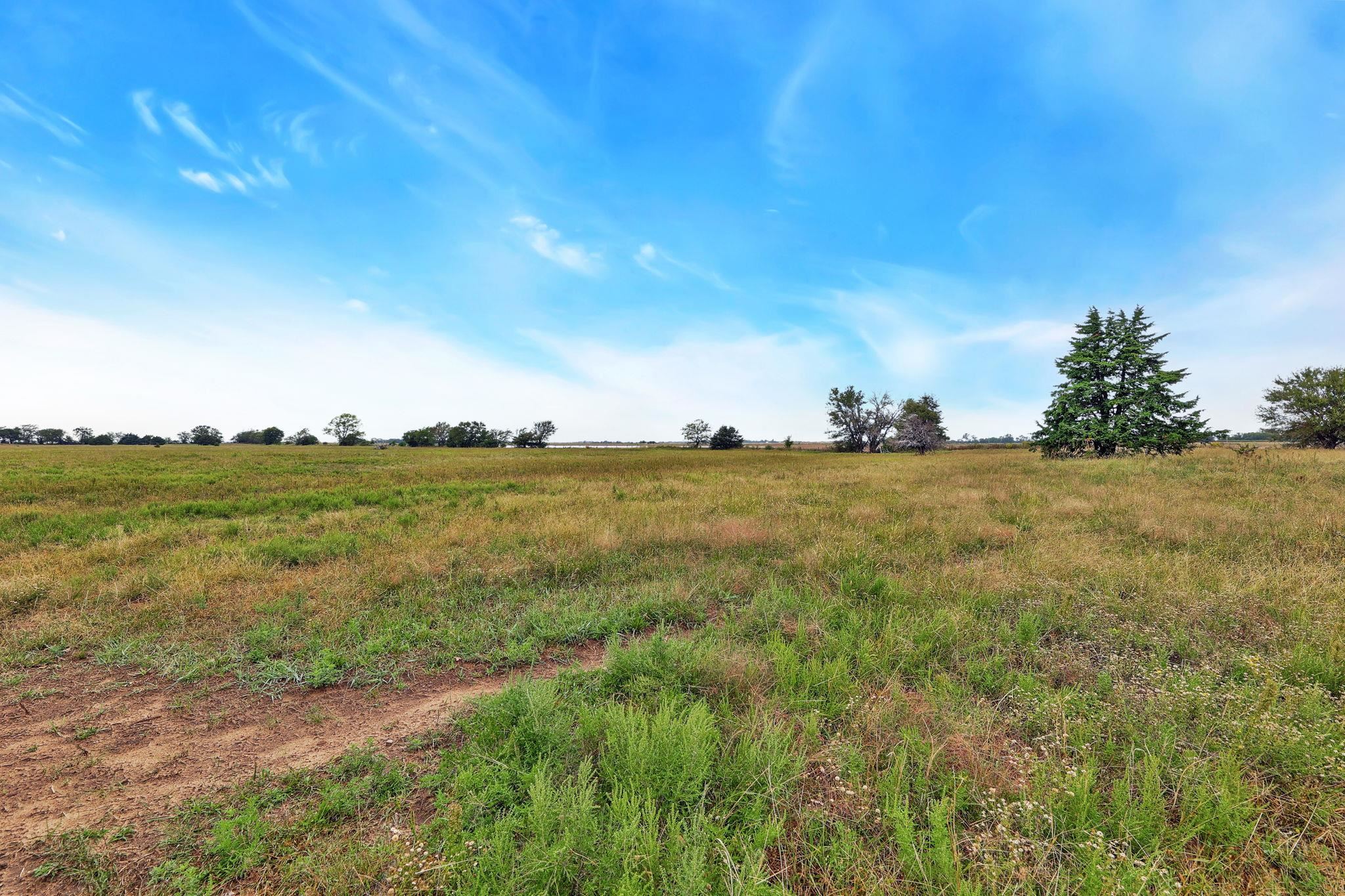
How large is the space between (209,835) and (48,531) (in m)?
12.8

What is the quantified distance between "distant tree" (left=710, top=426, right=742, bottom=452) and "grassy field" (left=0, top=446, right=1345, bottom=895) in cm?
10749

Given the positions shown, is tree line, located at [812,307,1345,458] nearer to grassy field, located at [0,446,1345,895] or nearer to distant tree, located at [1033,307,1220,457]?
distant tree, located at [1033,307,1220,457]

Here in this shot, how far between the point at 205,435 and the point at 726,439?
14612 centimetres

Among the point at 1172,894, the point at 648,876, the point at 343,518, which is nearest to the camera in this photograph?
the point at 1172,894

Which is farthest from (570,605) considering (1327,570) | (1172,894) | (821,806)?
(1327,570)

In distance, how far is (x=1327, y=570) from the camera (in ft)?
20.4

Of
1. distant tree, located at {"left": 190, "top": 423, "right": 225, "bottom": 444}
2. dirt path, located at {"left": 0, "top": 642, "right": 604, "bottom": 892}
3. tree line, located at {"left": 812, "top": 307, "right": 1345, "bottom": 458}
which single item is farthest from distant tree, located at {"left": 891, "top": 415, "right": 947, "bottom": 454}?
distant tree, located at {"left": 190, "top": 423, "right": 225, "bottom": 444}

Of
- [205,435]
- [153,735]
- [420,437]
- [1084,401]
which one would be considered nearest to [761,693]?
[153,735]

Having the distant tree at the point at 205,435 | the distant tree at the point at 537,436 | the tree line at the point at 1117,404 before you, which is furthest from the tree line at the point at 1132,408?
the distant tree at the point at 205,435

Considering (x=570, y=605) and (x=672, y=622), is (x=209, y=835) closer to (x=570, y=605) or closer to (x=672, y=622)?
(x=570, y=605)

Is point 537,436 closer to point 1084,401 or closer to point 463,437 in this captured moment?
point 463,437

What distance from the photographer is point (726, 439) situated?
118 m

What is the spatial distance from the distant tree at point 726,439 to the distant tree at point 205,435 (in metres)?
129

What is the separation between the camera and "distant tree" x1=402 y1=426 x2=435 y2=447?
11794cm
